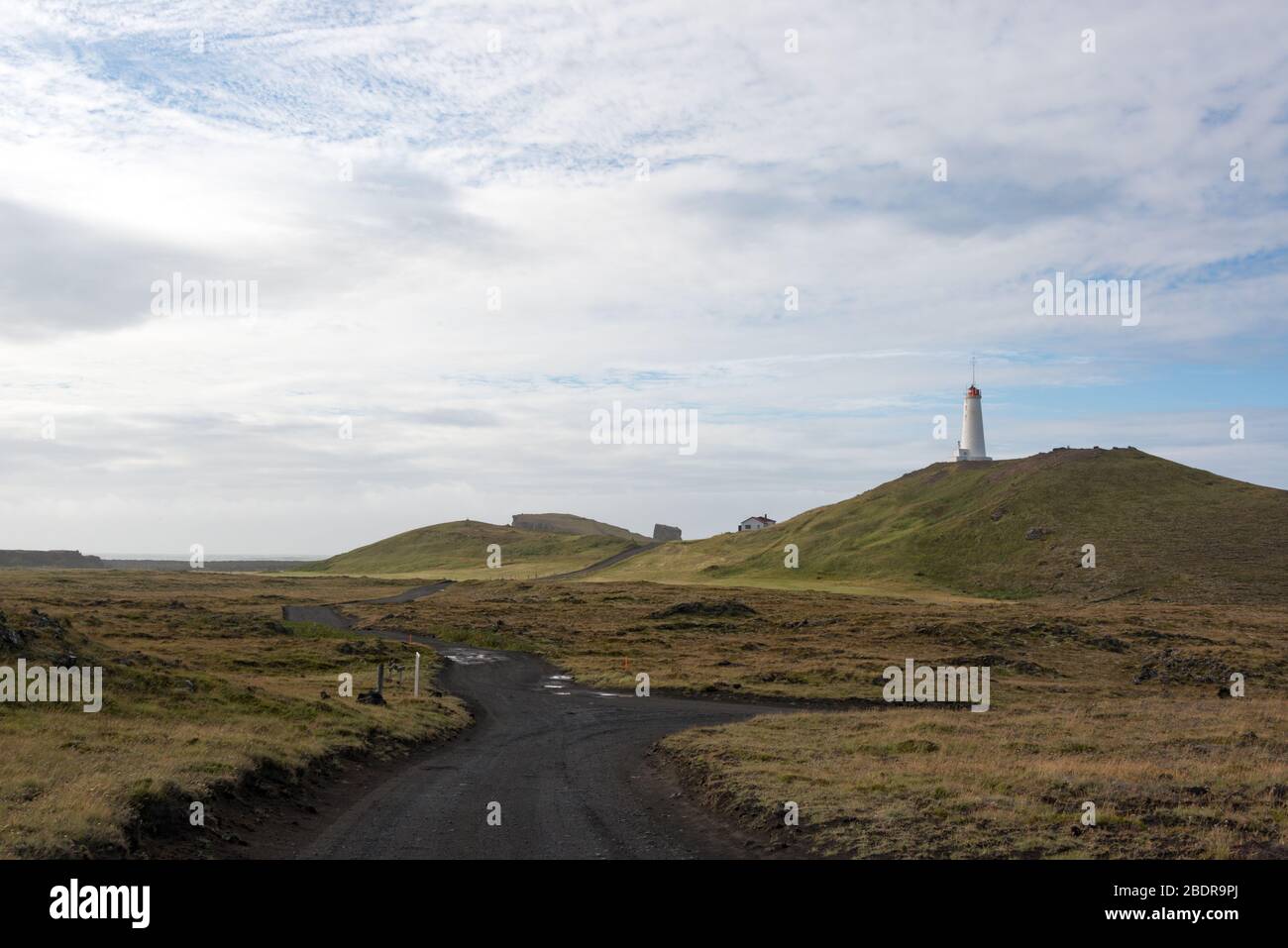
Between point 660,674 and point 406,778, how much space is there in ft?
91.0

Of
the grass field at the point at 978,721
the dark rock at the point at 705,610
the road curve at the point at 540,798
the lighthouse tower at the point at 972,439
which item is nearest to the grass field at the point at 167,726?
the road curve at the point at 540,798

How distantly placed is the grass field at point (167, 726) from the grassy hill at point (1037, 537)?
81139mm

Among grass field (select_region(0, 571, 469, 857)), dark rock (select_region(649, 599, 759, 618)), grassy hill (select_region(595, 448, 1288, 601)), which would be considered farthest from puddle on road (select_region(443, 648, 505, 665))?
grassy hill (select_region(595, 448, 1288, 601))

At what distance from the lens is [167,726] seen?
973 inches

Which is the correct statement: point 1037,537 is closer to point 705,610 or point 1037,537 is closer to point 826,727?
point 705,610

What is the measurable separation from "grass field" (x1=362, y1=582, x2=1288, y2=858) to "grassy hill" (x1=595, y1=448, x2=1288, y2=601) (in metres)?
20.1

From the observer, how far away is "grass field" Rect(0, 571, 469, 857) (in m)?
14.8

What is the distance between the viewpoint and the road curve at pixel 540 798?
1541cm

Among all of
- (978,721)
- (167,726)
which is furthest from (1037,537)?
(167,726)

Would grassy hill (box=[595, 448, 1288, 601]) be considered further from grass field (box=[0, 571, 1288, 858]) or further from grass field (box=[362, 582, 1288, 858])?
grass field (box=[0, 571, 1288, 858])
